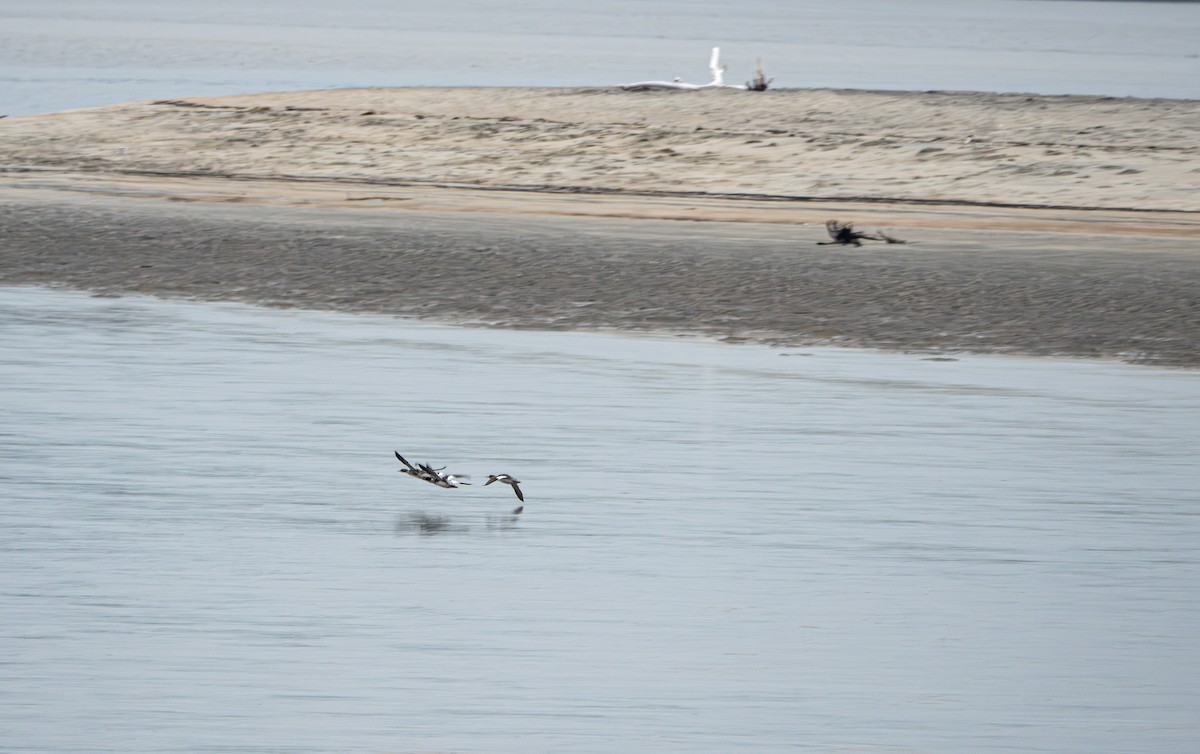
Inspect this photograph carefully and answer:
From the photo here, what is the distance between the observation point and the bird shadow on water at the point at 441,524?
Answer: 7.99 metres

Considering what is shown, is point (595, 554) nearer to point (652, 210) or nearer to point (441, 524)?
point (441, 524)

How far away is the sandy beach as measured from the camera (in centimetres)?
1341

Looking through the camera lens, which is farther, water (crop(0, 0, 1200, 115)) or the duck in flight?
water (crop(0, 0, 1200, 115))

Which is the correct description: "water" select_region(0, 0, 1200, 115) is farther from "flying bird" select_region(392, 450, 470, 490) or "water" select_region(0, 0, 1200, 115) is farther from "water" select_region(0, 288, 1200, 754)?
"flying bird" select_region(392, 450, 470, 490)

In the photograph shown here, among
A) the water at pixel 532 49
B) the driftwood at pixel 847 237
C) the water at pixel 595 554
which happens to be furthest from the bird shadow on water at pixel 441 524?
the water at pixel 532 49

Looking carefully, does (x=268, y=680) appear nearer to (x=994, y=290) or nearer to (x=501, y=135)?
(x=994, y=290)

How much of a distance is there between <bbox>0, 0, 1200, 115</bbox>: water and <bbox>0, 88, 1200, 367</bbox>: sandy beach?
7.98 meters

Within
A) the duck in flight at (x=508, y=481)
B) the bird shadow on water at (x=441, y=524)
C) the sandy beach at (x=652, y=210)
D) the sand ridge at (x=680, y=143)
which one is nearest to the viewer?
the bird shadow on water at (x=441, y=524)

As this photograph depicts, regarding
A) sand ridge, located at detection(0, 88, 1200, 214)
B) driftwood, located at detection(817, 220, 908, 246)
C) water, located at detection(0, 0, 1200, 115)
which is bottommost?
driftwood, located at detection(817, 220, 908, 246)

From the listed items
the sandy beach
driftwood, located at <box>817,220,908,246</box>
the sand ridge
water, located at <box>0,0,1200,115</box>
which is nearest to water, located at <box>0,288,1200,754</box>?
the sandy beach

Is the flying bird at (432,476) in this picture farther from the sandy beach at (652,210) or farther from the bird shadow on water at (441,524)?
the sandy beach at (652,210)

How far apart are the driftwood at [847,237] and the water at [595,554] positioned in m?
3.73

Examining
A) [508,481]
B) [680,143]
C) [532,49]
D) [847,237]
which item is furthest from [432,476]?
[532,49]

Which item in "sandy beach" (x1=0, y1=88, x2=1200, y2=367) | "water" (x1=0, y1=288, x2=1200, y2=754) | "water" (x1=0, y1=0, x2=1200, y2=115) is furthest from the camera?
"water" (x1=0, y1=0, x2=1200, y2=115)
